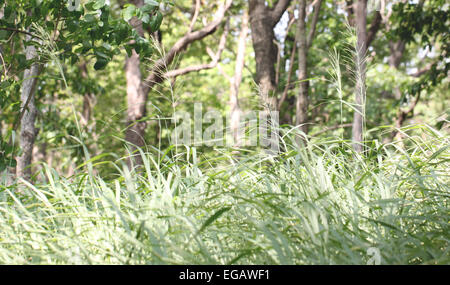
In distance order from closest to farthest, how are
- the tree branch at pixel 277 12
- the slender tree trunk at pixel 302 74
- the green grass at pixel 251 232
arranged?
1. the green grass at pixel 251 232
2. the slender tree trunk at pixel 302 74
3. the tree branch at pixel 277 12

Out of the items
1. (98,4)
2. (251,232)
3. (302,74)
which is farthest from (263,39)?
(251,232)

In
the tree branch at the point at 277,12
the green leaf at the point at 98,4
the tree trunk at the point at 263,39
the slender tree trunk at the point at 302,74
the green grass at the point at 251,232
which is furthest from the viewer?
the tree branch at the point at 277,12

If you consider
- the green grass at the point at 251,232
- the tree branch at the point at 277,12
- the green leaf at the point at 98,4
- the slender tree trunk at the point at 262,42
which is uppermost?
the tree branch at the point at 277,12

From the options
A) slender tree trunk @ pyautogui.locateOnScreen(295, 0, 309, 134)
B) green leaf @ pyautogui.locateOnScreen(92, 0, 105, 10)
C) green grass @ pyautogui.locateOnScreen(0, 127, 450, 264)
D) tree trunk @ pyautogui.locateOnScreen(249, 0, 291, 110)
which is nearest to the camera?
green grass @ pyautogui.locateOnScreen(0, 127, 450, 264)

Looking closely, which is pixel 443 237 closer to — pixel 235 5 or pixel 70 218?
pixel 70 218

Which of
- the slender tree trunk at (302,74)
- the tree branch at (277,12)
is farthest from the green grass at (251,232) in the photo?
the tree branch at (277,12)

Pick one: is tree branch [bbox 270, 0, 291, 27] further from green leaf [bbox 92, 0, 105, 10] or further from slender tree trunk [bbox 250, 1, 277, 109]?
green leaf [bbox 92, 0, 105, 10]

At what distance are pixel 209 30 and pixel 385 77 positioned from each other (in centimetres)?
416

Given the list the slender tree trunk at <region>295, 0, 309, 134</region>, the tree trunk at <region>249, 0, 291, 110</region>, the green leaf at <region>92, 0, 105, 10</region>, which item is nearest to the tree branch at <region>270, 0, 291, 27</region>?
the tree trunk at <region>249, 0, 291, 110</region>

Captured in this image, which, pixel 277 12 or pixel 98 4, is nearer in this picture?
pixel 98 4

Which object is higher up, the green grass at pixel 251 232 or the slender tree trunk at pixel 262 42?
the slender tree trunk at pixel 262 42

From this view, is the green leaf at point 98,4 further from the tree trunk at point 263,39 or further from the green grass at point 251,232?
the tree trunk at point 263,39

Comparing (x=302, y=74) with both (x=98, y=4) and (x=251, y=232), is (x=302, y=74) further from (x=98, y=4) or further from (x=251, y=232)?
(x=251, y=232)

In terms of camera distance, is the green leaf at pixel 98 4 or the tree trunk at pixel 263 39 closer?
the green leaf at pixel 98 4
